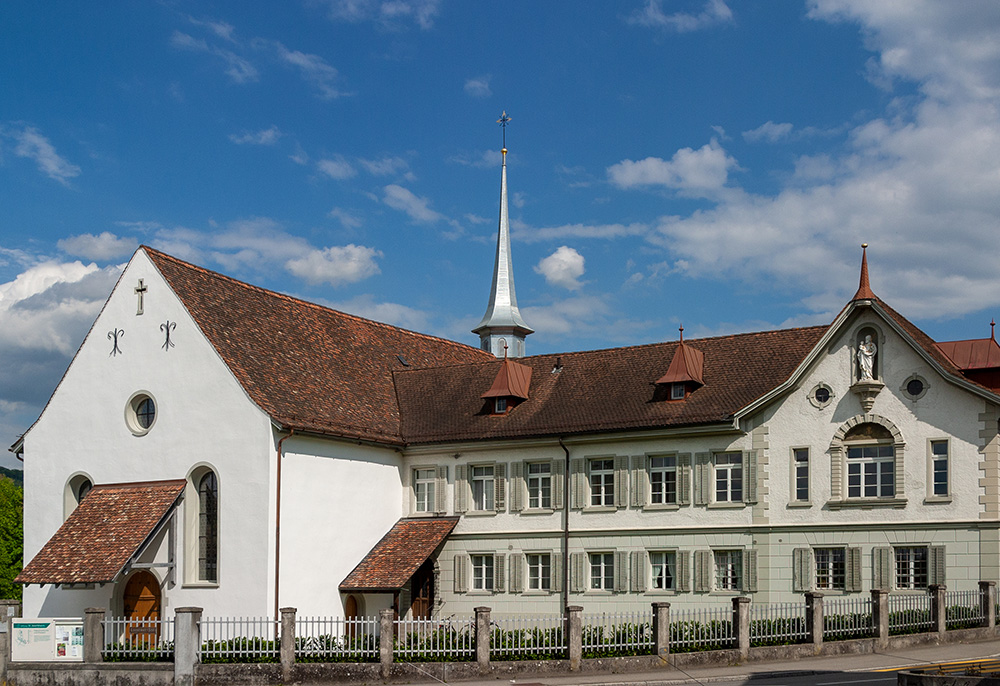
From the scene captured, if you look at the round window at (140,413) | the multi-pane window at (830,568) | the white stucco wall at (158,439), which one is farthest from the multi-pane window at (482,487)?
the multi-pane window at (830,568)

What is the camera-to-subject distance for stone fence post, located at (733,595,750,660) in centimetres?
2561

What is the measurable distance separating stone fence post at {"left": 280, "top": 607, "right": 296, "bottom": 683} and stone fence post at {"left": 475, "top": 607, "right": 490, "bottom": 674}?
3.83m

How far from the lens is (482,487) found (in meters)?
37.1

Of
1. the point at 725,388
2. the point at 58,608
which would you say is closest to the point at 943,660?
the point at 725,388

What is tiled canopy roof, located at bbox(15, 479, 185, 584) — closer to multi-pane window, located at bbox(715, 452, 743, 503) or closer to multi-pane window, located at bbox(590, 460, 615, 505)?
multi-pane window, located at bbox(590, 460, 615, 505)

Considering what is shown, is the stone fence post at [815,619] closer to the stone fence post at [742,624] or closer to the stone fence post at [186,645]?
the stone fence post at [742,624]

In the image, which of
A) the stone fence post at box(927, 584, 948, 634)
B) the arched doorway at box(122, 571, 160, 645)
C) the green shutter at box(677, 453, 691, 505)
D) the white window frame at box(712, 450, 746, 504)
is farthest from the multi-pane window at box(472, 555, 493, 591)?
the stone fence post at box(927, 584, 948, 634)

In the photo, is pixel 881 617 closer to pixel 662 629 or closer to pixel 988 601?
pixel 988 601

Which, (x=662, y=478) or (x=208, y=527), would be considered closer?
(x=208, y=527)

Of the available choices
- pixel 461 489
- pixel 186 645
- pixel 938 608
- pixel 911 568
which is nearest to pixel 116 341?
pixel 461 489

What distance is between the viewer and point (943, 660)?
950 inches

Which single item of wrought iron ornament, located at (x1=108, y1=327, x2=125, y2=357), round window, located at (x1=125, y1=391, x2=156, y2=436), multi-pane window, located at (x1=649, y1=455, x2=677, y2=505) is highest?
wrought iron ornament, located at (x1=108, y1=327, x2=125, y2=357)

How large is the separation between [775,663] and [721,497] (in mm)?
8314

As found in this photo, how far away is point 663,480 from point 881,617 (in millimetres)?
8787
